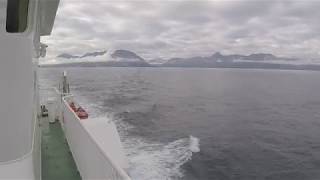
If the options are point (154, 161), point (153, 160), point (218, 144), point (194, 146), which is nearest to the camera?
point (154, 161)

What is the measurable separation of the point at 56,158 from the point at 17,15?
3711 millimetres

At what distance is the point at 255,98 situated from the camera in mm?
57688

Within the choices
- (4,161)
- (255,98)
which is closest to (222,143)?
(4,161)

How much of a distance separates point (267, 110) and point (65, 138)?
133 ft

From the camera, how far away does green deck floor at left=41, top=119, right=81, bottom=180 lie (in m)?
4.53

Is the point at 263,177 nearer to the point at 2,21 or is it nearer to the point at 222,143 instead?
the point at 222,143

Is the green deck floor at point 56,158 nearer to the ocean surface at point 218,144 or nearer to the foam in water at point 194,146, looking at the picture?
the ocean surface at point 218,144

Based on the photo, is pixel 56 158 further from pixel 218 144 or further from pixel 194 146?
pixel 218 144

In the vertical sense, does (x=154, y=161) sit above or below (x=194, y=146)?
above

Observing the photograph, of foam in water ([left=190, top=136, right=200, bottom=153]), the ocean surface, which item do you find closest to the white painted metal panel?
the ocean surface

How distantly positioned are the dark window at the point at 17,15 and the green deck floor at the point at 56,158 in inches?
109

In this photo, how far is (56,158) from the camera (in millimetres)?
5375

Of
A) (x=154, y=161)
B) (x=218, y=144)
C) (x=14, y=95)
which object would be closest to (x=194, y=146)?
(x=218, y=144)

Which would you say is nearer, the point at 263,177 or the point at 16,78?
the point at 16,78
